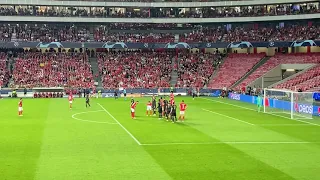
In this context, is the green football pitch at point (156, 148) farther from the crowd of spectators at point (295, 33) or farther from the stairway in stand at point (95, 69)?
the crowd of spectators at point (295, 33)

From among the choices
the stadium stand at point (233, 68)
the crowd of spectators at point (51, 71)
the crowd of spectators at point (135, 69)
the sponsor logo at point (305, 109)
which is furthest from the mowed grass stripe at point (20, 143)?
the stadium stand at point (233, 68)

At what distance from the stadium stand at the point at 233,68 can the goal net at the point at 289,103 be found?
24286mm

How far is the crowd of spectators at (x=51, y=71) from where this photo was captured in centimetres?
7638

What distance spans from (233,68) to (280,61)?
8025 mm

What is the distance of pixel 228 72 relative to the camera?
266 feet

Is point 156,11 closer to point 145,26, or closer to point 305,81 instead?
point 145,26

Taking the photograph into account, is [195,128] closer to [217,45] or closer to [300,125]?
[300,125]

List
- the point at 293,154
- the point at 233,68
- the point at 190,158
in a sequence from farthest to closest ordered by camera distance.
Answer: the point at 233,68 → the point at 293,154 → the point at 190,158

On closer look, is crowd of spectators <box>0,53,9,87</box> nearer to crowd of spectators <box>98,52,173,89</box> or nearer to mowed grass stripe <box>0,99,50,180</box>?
crowd of spectators <box>98,52,173,89</box>

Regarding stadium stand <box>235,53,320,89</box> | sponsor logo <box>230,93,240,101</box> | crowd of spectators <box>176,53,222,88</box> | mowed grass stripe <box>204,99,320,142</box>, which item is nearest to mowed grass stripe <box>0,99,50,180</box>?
mowed grass stripe <box>204,99,320,142</box>

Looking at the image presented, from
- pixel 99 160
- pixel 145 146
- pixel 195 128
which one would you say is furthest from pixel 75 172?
pixel 195 128

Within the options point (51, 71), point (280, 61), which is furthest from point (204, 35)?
point (51, 71)

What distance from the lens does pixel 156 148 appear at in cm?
2673

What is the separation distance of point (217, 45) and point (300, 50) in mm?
14074
